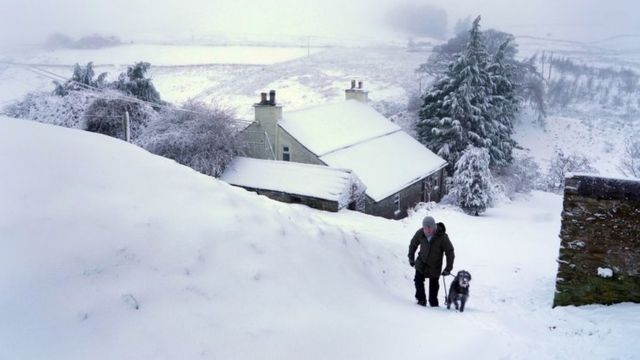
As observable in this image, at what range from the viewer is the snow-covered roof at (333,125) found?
2688 centimetres

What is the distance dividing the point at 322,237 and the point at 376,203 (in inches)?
618

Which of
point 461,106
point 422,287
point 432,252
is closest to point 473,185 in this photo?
point 461,106

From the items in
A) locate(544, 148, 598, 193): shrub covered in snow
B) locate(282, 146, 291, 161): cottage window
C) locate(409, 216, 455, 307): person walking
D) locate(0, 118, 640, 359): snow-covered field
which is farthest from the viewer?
locate(544, 148, 598, 193): shrub covered in snow

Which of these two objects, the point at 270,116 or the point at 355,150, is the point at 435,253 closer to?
the point at 355,150

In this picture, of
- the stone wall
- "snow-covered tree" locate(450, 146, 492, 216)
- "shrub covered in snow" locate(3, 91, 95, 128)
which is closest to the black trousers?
the stone wall

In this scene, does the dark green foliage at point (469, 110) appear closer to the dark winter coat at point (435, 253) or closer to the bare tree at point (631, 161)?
the bare tree at point (631, 161)

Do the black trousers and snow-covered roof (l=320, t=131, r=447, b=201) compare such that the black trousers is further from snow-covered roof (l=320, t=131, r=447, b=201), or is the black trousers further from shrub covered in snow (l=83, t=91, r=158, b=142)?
shrub covered in snow (l=83, t=91, r=158, b=142)

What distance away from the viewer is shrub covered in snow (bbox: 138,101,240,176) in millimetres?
25969

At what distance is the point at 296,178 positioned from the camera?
22.8m

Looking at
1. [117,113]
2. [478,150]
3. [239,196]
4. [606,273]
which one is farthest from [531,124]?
[239,196]

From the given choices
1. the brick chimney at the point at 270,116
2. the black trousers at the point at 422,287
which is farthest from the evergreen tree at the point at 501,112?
the black trousers at the point at 422,287

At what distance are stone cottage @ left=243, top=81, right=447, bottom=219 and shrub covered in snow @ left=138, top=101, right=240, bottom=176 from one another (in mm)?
1943

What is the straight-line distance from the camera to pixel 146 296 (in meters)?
4.73

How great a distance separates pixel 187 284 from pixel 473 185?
2661 centimetres
